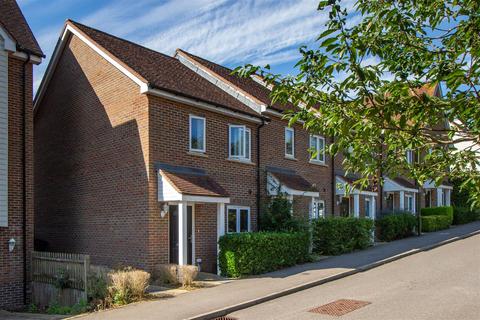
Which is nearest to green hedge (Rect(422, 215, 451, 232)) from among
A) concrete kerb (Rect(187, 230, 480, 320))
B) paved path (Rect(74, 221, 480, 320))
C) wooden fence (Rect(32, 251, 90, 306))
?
concrete kerb (Rect(187, 230, 480, 320))

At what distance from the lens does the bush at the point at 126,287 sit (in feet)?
39.2

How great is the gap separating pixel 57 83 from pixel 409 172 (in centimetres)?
1705

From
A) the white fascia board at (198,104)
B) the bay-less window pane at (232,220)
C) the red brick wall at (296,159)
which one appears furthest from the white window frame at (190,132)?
the red brick wall at (296,159)

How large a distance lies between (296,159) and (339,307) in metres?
10.8

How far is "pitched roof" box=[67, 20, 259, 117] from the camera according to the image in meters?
16.4

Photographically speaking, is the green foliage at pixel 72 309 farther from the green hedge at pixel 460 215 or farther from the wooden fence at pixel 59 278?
the green hedge at pixel 460 215

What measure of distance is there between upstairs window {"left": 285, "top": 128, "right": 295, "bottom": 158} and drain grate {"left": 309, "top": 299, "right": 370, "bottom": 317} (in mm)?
9877

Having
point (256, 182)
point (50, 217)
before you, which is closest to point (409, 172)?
point (256, 182)

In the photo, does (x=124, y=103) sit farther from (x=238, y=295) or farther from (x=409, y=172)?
(x=409, y=172)

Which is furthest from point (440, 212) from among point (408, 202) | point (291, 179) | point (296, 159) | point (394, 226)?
point (291, 179)

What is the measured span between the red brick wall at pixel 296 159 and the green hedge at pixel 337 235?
148 centimetres

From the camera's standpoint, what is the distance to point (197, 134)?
16938mm

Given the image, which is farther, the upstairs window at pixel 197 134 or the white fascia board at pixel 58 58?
the upstairs window at pixel 197 134

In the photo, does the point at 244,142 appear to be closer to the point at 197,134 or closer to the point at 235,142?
the point at 235,142
